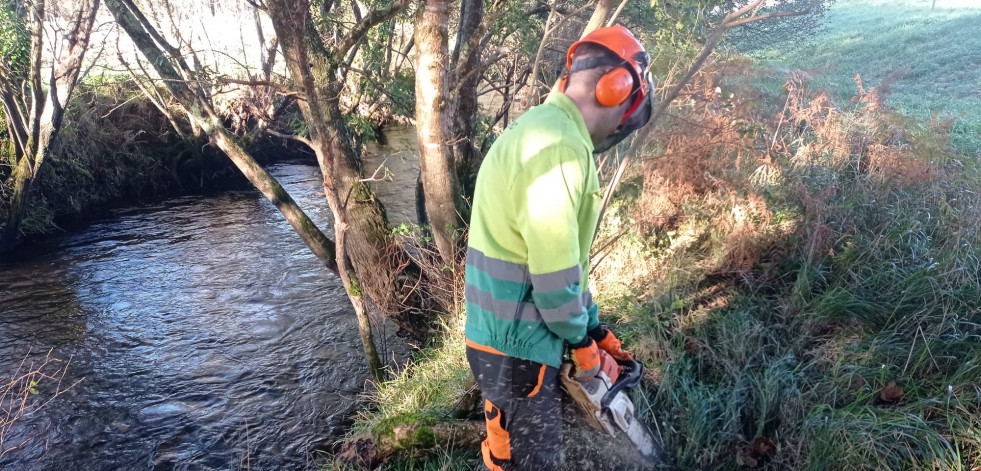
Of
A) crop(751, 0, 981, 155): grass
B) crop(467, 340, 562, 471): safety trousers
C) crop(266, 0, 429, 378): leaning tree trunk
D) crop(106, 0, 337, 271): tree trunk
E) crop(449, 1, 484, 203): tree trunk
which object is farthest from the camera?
crop(751, 0, 981, 155): grass

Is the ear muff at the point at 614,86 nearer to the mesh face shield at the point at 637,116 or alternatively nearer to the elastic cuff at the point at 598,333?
the mesh face shield at the point at 637,116

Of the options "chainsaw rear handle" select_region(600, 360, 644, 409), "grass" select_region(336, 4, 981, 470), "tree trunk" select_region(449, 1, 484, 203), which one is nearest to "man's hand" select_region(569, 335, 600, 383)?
"chainsaw rear handle" select_region(600, 360, 644, 409)

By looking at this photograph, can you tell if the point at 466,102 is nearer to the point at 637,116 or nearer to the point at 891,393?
the point at 637,116

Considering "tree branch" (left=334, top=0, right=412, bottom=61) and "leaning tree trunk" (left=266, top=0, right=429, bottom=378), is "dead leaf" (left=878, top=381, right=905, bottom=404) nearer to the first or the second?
"leaning tree trunk" (left=266, top=0, right=429, bottom=378)

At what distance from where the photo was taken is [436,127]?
484 centimetres

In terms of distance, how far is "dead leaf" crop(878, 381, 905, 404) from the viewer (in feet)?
9.16

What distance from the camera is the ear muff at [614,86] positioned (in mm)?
1953

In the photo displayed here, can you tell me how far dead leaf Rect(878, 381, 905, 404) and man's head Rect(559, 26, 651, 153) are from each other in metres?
1.99

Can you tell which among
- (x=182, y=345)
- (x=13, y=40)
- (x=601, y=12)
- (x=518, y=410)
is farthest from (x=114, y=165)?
(x=518, y=410)

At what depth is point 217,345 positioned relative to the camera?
20.7 feet

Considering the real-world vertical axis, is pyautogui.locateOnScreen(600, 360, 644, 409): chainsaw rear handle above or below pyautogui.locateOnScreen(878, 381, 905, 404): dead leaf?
above

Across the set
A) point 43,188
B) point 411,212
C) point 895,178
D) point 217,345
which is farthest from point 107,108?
point 895,178

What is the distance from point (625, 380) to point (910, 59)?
1521 centimetres

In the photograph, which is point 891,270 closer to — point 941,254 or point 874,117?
point 941,254
